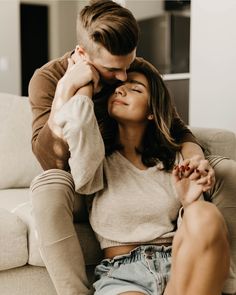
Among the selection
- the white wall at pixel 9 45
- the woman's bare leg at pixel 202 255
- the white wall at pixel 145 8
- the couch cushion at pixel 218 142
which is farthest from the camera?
the white wall at pixel 9 45

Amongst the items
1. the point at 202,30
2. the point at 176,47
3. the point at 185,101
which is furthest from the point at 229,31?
the point at 176,47

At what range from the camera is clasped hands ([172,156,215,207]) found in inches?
55.7

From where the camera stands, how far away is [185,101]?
332cm

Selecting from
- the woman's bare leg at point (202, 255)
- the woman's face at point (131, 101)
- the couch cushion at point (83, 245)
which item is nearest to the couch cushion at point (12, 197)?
the couch cushion at point (83, 245)

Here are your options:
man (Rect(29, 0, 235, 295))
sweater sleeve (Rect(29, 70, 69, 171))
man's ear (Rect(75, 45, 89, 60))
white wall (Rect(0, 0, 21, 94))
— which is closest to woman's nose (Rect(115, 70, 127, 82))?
man (Rect(29, 0, 235, 295))

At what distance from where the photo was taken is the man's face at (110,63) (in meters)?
1.56

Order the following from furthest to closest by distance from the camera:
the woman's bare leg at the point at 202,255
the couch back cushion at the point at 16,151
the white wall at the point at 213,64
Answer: the white wall at the point at 213,64 < the couch back cushion at the point at 16,151 < the woman's bare leg at the point at 202,255

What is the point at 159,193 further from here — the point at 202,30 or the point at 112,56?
the point at 202,30

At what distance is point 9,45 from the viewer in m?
4.31

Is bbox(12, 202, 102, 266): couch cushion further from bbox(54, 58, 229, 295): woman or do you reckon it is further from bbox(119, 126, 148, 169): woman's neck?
bbox(119, 126, 148, 169): woman's neck

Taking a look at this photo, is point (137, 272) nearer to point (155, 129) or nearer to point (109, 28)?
point (155, 129)

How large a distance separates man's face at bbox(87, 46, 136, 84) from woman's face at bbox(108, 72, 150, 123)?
38 mm

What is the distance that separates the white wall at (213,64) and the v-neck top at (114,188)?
1159mm

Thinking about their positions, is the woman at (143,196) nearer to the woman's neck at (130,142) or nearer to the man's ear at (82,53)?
the woman's neck at (130,142)
